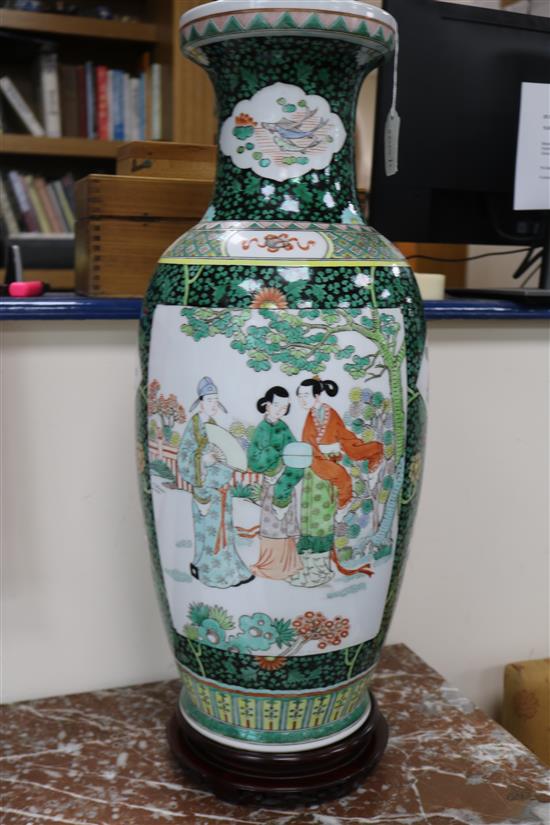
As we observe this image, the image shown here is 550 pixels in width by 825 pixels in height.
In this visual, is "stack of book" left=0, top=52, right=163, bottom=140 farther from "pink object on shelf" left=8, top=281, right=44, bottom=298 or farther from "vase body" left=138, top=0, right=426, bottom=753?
"vase body" left=138, top=0, right=426, bottom=753

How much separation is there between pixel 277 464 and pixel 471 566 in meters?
0.66

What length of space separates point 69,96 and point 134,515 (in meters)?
2.15

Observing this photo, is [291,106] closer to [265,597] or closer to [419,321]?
[419,321]

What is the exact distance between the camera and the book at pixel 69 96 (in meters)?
2.87

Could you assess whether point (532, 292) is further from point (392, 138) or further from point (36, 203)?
point (36, 203)

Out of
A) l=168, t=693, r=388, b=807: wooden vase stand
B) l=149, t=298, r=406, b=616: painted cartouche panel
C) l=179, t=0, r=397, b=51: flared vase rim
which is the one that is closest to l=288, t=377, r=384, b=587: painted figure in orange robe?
l=149, t=298, r=406, b=616: painted cartouche panel

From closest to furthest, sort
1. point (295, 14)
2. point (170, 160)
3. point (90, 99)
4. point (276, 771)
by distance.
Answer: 1. point (295, 14)
2. point (276, 771)
3. point (170, 160)
4. point (90, 99)

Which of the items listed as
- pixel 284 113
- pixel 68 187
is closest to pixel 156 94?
pixel 68 187

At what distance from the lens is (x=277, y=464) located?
0.80 meters

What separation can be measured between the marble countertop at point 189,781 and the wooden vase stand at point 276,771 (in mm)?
13

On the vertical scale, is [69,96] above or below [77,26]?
below

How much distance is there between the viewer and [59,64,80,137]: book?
287cm

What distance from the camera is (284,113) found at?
83 cm

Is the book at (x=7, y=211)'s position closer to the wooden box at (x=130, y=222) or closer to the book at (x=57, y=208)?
the book at (x=57, y=208)
